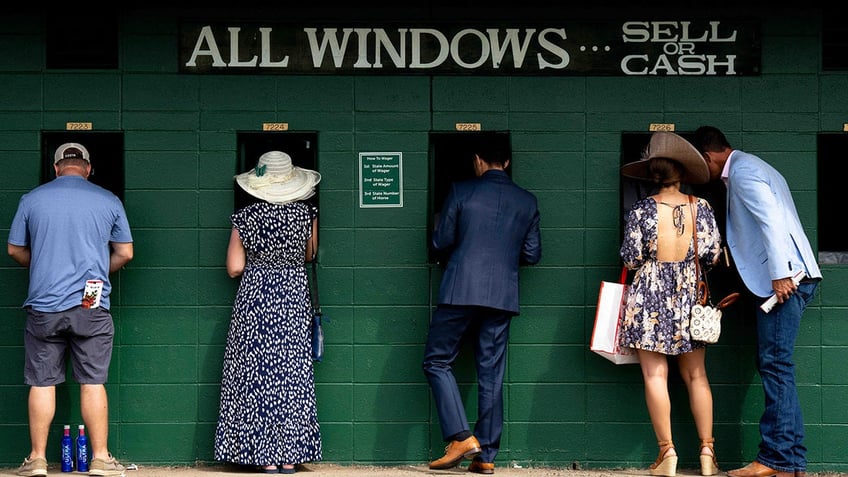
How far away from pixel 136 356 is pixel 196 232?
0.85 metres

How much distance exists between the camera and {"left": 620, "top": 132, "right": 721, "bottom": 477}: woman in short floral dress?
27.2ft

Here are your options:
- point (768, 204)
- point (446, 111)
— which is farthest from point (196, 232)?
point (768, 204)

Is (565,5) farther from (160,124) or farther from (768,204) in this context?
(160,124)

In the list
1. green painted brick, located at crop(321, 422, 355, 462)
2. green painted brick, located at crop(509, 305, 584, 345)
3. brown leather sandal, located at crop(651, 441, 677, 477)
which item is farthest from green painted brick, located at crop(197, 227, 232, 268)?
brown leather sandal, located at crop(651, 441, 677, 477)

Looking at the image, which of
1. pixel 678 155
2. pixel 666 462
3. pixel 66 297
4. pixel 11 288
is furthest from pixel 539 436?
pixel 11 288

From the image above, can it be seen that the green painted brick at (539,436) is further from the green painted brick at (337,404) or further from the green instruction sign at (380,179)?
the green instruction sign at (380,179)

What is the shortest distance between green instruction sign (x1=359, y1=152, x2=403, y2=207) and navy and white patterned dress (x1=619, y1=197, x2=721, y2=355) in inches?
57.1

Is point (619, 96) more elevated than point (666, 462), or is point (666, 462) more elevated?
point (619, 96)

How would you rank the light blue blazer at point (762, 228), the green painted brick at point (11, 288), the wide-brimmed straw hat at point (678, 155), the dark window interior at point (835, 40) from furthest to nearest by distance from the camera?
the dark window interior at point (835, 40), the green painted brick at point (11, 288), the wide-brimmed straw hat at point (678, 155), the light blue blazer at point (762, 228)

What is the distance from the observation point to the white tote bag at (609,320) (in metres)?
8.46

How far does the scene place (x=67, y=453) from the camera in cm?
848

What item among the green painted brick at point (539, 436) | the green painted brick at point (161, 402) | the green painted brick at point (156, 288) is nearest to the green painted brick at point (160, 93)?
the green painted brick at point (156, 288)

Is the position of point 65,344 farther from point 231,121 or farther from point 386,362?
point 386,362

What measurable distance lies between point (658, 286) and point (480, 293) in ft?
3.43
